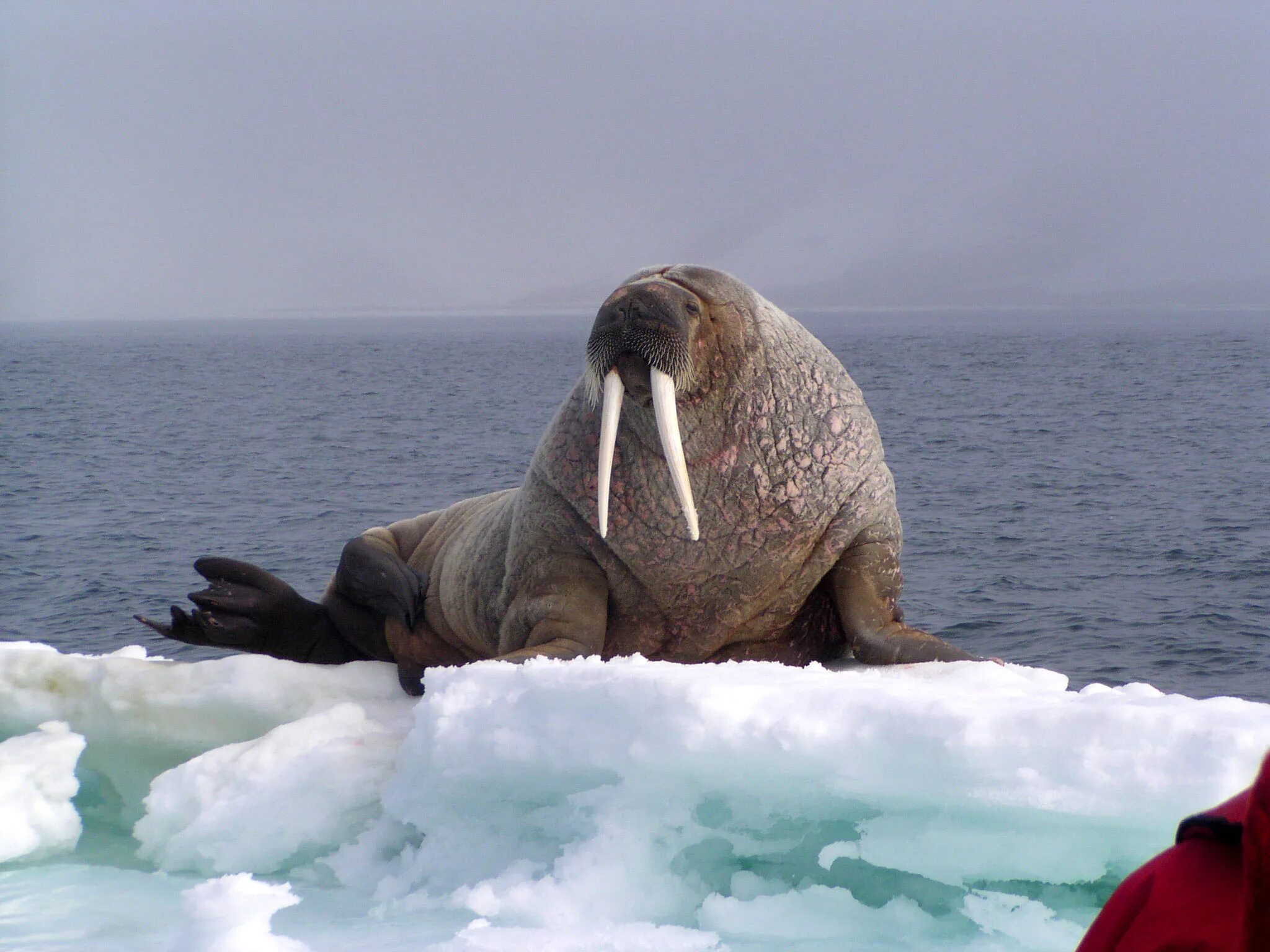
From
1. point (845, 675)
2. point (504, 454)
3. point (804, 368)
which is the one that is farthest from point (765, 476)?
point (504, 454)

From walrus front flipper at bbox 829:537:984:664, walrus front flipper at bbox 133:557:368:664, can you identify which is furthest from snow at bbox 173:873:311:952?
walrus front flipper at bbox 133:557:368:664

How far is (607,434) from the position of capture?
4691mm

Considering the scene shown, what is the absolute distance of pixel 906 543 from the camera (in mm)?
17688

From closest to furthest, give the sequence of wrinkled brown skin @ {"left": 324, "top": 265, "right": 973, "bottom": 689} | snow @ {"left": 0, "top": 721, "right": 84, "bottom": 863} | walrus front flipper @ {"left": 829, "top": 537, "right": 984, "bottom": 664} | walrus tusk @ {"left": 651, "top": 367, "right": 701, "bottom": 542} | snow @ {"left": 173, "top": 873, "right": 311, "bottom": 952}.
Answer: snow @ {"left": 173, "top": 873, "right": 311, "bottom": 952} → snow @ {"left": 0, "top": 721, "right": 84, "bottom": 863} → walrus tusk @ {"left": 651, "top": 367, "right": 701, "bottom": 542} → walrus front flipper @ {"left": 829, "top": 537, "right": 984, "bottom": 664} → wrinkled brown skin @ {"left": 324, "top": 265, "right": 973, "bottom": 689}

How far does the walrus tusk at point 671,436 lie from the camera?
4.64 meters

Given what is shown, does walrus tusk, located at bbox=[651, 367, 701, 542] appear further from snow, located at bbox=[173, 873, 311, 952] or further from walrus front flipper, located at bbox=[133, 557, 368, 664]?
walrus front flipper, located at bbox=[133, 557, 368, 664]

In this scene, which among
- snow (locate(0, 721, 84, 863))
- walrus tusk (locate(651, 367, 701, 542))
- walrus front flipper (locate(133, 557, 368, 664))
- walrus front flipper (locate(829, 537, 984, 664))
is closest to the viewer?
snow (locate(0, 721, 84, 863))

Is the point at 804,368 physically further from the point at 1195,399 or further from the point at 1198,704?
the point at 1195,399

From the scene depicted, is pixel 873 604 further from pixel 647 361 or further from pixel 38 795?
pixel 38 795

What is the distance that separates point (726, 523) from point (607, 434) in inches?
27.2

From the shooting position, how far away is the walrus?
5004 mm

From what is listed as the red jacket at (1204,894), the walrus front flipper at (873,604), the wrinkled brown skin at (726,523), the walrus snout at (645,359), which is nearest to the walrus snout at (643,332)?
the walrus snout at (645,359)

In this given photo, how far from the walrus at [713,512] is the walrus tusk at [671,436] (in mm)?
59

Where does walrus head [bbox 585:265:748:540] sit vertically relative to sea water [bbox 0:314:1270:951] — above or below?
above
